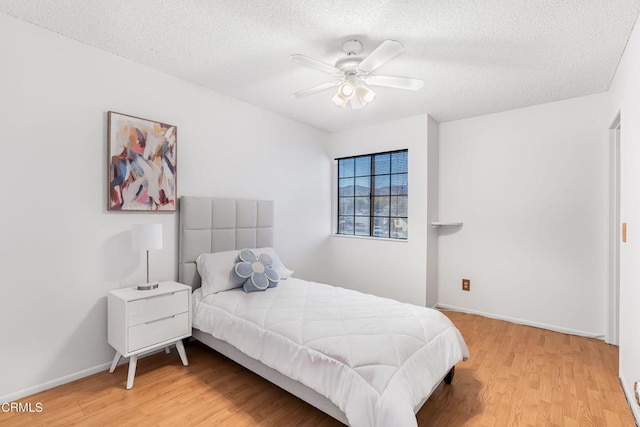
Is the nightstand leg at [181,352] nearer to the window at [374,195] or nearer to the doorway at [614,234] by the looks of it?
the window at [374,195]

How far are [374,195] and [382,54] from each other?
8.43ft

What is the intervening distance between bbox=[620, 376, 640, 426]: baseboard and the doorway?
91 centimetres

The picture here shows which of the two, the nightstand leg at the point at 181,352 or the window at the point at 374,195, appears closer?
the nightstand leg at the point at 181,352

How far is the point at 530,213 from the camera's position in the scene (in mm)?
3387

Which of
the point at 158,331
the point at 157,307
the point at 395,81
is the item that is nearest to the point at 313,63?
the point at 395,81

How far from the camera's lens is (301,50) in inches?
89.7

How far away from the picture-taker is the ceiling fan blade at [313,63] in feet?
6.35

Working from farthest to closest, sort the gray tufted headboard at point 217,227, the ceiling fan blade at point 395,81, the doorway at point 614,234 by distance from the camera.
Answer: the doorway at point 614,234
the gray tufted headboard at point 217,227
the ceiling fan blade at point 395,81

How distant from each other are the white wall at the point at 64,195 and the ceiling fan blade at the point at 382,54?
175 cm

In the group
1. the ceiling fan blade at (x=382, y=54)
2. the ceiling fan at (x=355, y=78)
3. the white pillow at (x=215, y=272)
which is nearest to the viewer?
the ceiling fan blade at (x=382, y=54)

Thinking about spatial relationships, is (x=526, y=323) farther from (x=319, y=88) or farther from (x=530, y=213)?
(x=319, y=88)

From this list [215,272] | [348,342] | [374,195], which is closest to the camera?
[348,342]

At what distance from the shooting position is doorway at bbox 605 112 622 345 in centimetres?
289

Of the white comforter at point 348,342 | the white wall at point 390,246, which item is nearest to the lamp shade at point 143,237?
the white comforter at point 348,342
